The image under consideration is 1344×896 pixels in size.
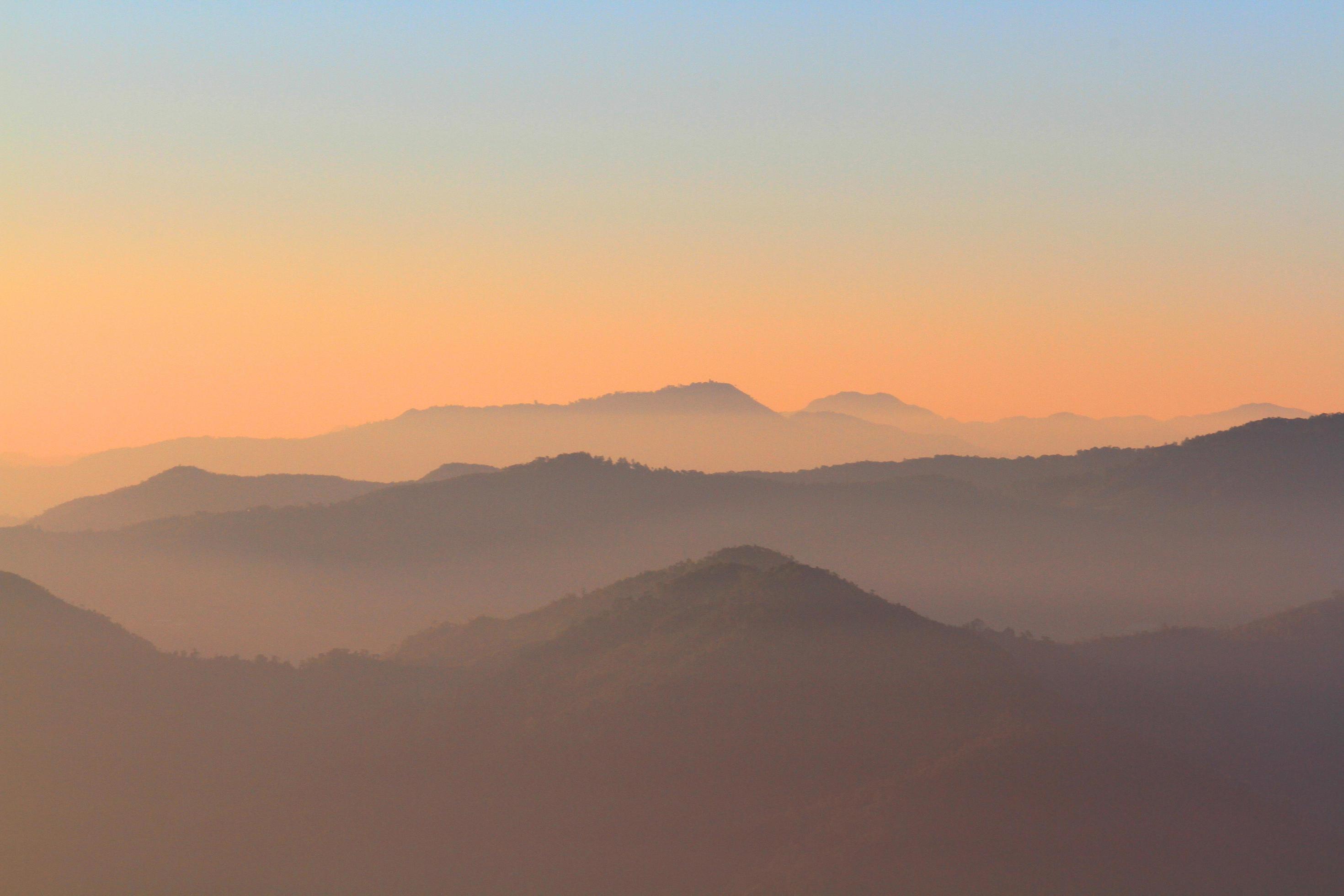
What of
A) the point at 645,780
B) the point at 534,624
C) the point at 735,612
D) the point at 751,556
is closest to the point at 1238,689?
the point at 735,612

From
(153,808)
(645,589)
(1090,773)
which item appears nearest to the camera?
(1090,773)

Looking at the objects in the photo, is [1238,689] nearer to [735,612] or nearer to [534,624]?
[735,612]

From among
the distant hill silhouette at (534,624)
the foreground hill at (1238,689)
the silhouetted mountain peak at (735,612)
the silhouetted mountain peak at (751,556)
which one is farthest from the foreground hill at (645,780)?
the silhouetted mountain peak at (751,556)

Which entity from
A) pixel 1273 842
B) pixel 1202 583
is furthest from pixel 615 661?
pixel 1202 583

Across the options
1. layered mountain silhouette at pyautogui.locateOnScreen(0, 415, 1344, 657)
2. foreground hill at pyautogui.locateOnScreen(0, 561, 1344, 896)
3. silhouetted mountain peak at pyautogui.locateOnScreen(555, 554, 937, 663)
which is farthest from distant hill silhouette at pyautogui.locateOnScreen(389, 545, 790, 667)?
layered mountain silhouette at pyautogui.locateOnScreen(0, 415, 1344, 657)

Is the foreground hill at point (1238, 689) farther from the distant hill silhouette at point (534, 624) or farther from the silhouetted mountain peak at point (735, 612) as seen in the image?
the distant hill silhouette at point (534, 624)

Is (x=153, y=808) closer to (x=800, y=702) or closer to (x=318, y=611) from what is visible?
(x=800, y=702)
